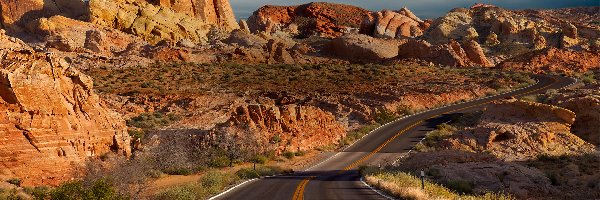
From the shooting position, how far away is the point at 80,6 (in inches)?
3049

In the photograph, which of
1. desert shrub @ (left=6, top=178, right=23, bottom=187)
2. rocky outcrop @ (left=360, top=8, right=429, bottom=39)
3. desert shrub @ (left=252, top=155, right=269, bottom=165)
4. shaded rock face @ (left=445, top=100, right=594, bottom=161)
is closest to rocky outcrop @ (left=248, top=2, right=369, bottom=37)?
rocky outcrop @ (left=360, top=8, right=429, bottom=39)

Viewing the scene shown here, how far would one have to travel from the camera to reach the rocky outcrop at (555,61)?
68.4m

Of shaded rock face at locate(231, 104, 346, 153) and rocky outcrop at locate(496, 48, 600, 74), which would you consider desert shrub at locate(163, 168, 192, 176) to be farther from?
rocky outcrop at locate(496, 48, 600, 74)

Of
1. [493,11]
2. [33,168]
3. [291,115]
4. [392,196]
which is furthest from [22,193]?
[493,11]

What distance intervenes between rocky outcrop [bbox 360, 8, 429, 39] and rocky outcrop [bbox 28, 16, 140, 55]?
167 feet

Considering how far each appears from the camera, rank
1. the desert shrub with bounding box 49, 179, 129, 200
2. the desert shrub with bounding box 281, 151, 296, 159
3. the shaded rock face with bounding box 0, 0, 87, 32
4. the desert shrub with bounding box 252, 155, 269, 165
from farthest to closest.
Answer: the shaded rock face with bounding box 0, 0, 87, 32 < the desert shrub with bounding box 281, 151, 296, 159 < the desert shrub with bounding box 252, 155, 269, 165 < the desert shrub with bounding box 49, 179, 129, 200

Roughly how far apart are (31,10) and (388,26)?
64.7 m

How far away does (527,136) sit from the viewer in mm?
29969

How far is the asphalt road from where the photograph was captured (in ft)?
59.7

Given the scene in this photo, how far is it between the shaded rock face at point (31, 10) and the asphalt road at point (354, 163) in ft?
183

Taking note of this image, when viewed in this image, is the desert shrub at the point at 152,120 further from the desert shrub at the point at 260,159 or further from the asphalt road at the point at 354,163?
the asphalt road at the point at 354,163

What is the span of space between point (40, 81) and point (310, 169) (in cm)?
1386

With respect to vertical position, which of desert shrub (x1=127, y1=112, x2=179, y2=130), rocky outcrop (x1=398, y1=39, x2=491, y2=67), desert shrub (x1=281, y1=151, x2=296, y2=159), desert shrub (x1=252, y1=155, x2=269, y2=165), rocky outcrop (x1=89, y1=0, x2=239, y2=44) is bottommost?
desert shrub (x1=281, y1=151, x2=296, y2=159)

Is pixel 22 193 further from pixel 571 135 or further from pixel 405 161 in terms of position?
pixel 571 135
